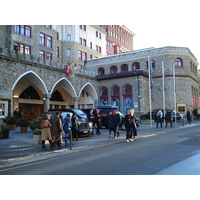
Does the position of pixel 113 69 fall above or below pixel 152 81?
above

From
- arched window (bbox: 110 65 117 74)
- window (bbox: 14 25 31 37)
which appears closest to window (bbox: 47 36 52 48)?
window (bbox: 14 25 31 37)

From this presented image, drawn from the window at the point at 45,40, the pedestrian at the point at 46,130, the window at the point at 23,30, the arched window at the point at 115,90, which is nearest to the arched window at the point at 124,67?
the arched window at the point at 115,90

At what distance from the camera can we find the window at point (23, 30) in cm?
2969

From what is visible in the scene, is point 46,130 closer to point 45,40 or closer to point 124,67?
point 45,40

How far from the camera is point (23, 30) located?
102 ft

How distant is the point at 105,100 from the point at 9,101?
1892cm

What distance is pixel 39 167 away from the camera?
22.4ft

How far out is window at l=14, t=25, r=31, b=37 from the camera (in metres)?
29.7

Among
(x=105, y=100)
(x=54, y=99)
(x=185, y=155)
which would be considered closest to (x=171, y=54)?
(x=105, y=100)

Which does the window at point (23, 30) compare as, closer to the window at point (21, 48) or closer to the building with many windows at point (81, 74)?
the building with many windows at point (81, 74)

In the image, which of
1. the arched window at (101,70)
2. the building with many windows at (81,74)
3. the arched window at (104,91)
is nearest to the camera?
the building with many windows at (81,74)

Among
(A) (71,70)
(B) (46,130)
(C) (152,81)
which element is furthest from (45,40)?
(B) (46,130)

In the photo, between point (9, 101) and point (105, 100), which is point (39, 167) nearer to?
point (9, 101)

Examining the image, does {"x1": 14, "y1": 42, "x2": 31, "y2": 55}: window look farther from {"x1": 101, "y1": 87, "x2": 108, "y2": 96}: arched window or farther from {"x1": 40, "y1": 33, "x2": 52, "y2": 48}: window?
{"x1": 101, "y1": 87, "x2": 108, "y2": 96}: arched window
